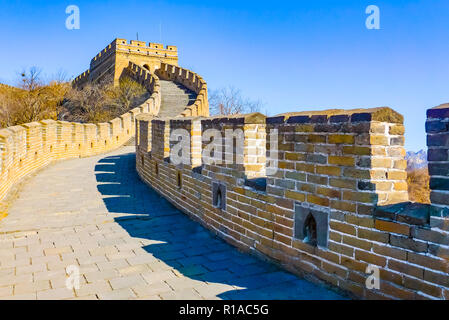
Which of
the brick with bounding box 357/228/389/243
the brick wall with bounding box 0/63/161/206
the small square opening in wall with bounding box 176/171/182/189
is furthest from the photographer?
the brick wall with bounding box 0/63/161/206

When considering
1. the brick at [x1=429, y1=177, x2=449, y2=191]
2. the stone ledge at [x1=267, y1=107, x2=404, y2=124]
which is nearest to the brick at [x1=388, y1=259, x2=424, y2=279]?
the brick at [x1=429, y1=177, x2=449, y2=191]

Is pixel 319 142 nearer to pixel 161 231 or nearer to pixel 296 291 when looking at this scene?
pixel 296 291

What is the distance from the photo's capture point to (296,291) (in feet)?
10.0

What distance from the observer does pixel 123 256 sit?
13.2ft

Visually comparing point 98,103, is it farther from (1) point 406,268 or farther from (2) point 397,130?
(1) point 406,268

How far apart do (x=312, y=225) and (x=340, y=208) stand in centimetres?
39

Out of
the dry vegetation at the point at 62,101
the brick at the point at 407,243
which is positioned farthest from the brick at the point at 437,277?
the dry vegetation at the point at 62,101

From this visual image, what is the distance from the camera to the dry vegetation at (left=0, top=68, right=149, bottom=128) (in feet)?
73.6

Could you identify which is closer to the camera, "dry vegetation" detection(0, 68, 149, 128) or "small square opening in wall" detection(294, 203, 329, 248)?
"small square opening in wall" detection(294, 203, 329, 248)

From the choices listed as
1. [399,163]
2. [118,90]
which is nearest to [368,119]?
[399,163]

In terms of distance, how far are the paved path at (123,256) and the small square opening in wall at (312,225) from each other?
37 cm

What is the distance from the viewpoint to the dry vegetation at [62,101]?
22438 millimetres

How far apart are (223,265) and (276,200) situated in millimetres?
818

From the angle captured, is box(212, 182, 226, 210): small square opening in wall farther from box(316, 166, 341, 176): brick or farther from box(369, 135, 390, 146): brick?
→ box(369, 135, 390, 146): brick
